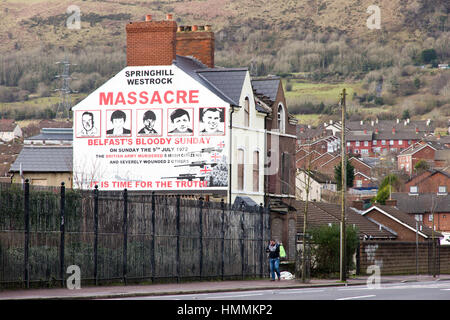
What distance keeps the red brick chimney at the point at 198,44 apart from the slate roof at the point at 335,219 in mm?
11691

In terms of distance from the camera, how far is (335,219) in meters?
63.1

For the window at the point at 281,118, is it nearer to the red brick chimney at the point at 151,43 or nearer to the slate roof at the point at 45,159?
the red brick chimney at the point at 151,43

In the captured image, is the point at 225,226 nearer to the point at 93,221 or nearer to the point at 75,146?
the point at 93,221

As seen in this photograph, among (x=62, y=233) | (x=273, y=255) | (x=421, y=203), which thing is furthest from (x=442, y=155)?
(x=62, y=233)

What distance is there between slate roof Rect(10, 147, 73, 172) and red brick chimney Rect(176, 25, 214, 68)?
9.02 meters

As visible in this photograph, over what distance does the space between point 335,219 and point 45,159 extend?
20510mm

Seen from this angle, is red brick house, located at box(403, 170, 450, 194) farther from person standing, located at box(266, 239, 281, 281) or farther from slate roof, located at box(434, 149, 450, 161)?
person standing, located at box(266, 239, 281, 281)

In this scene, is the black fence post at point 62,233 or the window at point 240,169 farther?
the window at point 240,169

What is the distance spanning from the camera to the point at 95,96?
49.3m

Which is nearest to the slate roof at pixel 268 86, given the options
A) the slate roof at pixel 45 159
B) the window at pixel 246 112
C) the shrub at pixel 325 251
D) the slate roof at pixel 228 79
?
the window at pixel 246 112

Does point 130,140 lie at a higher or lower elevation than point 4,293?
higher

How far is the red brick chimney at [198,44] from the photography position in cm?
5381
